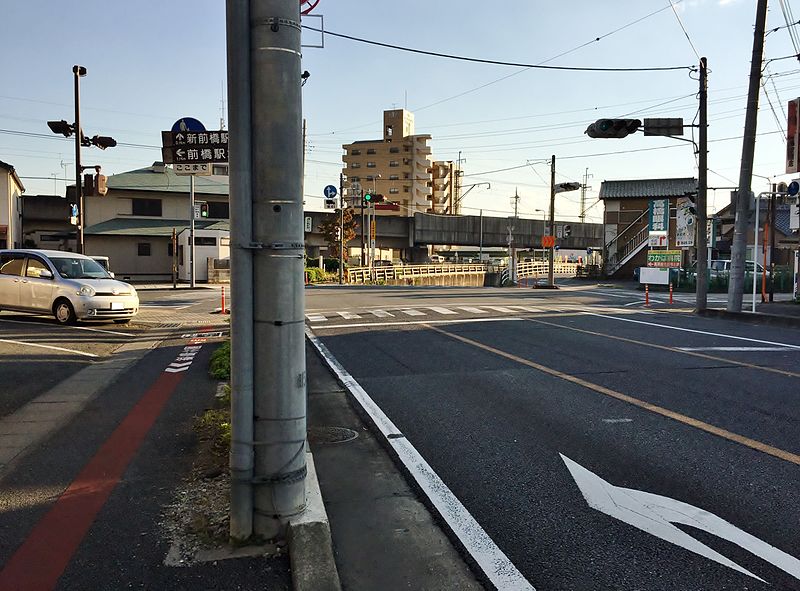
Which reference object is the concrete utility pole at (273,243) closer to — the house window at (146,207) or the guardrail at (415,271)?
the guardrail at (415,271)

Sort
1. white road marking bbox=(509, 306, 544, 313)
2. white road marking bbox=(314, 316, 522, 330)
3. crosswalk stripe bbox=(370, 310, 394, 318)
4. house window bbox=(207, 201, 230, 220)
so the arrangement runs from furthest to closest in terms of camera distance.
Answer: house window bbox=(207, 201, 230, 220) → white road marking bbox=(509, 306, 544, 313) → crosswalk stripe bbox=(370, 310, 394, 318) → white road marking bbox=(314, 316, 522, 330)

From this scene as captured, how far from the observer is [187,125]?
12250mm

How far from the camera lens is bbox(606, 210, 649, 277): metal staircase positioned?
44.7 meters

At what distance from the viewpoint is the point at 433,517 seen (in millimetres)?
4078

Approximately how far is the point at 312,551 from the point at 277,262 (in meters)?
1.53

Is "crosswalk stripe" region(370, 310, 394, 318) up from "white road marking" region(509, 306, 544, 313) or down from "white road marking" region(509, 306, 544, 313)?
down

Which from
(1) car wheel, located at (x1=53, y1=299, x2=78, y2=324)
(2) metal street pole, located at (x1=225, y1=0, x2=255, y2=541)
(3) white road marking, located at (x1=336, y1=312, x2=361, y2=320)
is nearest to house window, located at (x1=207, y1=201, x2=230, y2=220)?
(3) white road marking, located at (x1=336, y1=312, x2=361, y2=320)

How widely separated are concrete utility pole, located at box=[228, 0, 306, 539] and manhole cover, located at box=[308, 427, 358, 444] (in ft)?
7.41

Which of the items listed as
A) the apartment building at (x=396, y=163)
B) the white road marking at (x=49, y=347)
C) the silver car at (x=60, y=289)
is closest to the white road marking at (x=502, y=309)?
the silver car at (x=60, y=289)

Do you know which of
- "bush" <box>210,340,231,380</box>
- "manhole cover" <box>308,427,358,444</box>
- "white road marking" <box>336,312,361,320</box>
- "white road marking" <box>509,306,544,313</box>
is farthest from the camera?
"white road marking" <box>509,306,544,313</box>

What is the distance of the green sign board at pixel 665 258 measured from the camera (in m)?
29.7

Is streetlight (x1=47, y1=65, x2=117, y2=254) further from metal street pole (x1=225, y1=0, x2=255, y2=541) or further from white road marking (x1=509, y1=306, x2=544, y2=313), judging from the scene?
metal street pole (x1=225, y1=0, x2=255, y2=541)

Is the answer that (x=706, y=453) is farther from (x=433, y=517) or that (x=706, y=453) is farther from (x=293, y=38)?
(x=293, y=38)

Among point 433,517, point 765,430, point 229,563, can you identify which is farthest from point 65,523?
point 765,430
